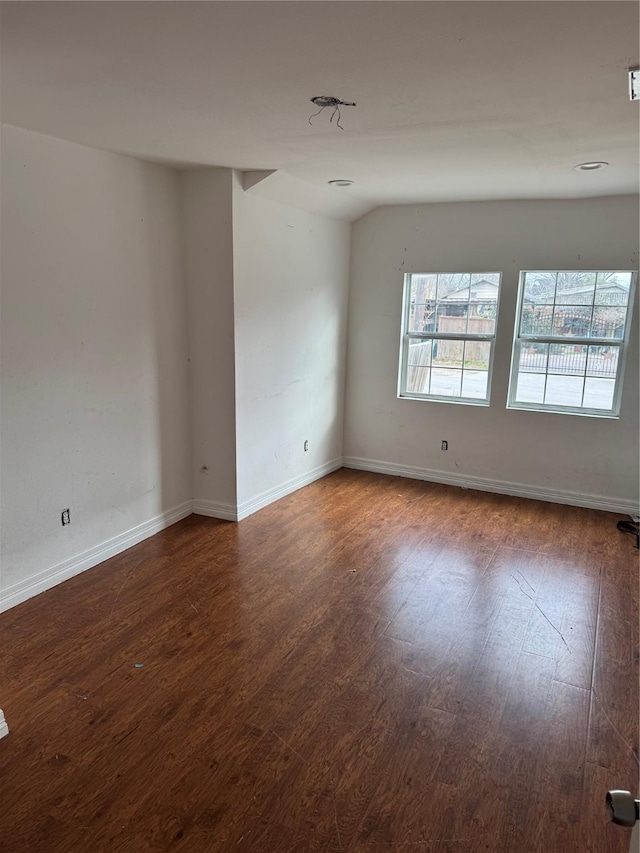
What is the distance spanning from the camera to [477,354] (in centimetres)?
497

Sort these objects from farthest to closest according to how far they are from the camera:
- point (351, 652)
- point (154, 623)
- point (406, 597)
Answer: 1. point (406, 597)
2. point (154, 623)
3. point (351, 652)

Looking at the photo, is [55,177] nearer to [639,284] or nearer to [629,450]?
[639,284]

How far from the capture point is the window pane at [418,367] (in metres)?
5.22

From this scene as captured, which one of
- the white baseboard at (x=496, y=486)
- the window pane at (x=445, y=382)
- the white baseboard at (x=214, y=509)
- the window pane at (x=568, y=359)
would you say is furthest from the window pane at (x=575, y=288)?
the white baseboard at (x=214, y=509)

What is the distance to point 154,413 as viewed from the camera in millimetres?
3828

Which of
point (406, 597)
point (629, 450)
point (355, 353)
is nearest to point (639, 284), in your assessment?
point (629, 450)

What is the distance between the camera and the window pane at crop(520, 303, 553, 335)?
15.3 ft

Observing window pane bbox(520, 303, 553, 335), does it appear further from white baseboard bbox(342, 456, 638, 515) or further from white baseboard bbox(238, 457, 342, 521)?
white baseboard bbox(238, 457, 342, 521)

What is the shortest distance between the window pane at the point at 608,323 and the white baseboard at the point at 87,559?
357cm

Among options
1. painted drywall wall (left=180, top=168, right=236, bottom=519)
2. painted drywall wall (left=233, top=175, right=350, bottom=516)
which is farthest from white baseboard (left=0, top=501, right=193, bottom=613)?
painted drywall wall (left=233, top=175, right=350, bottom=516)

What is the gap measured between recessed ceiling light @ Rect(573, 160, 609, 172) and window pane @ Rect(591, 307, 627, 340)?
1.36 metres

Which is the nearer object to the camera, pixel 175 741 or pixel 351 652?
pixel 175 741

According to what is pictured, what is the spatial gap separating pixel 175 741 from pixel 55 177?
2813 mm

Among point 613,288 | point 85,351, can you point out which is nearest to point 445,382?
point 613,288
